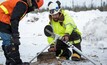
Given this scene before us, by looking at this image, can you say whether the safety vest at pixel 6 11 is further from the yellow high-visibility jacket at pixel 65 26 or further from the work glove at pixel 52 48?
the work glove at pixel 52 48

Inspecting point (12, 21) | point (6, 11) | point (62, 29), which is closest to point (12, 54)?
point (12, 21)

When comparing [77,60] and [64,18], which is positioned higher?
[64,18]

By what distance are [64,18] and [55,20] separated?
1.13 feet

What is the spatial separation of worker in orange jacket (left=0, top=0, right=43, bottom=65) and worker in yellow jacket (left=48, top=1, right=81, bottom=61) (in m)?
1.31

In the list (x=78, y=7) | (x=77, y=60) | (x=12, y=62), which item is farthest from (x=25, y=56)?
(x=78, y=7)

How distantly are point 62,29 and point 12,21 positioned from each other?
2.32m

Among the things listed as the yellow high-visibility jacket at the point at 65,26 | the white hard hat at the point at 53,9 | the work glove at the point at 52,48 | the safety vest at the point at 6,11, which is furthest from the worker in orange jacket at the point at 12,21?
the work glove at the point at 52,48

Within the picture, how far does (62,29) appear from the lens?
31.4 feet

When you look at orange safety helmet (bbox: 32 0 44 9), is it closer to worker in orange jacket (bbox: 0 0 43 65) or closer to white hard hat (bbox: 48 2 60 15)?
worker in orange jacket (bbox: 0 0 43 65)

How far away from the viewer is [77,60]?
29.7 feet

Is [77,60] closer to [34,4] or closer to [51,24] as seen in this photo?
[51,24]

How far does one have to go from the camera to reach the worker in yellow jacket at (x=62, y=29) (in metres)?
9.12

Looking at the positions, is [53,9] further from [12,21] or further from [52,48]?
[12,21]

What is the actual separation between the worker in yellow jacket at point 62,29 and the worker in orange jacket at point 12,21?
1313 mm
